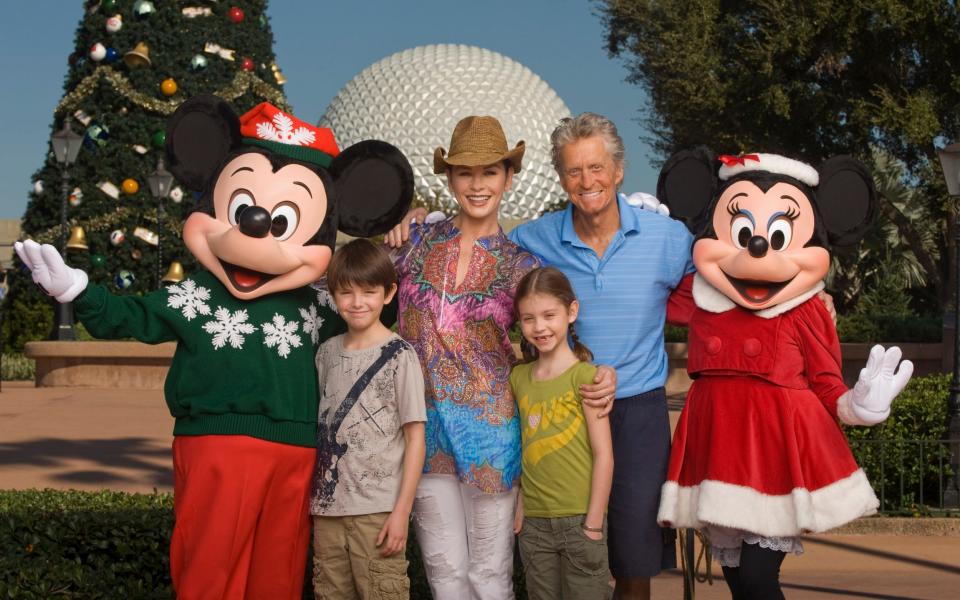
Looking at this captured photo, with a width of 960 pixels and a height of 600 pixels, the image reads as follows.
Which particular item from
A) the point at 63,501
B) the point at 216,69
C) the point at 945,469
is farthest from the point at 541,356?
the point at 216,69

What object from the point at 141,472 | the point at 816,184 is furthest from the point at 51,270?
the point at 141,472

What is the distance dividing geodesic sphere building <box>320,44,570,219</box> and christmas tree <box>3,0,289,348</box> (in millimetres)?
11120

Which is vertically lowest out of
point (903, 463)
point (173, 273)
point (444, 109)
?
point (903, 463)

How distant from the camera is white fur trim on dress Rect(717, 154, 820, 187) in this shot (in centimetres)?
423

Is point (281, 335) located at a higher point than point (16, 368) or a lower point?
higher

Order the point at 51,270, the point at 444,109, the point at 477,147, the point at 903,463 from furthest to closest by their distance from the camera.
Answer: the point at 444,109, the point at 903,463, the point at 477,147, the point at 51,270

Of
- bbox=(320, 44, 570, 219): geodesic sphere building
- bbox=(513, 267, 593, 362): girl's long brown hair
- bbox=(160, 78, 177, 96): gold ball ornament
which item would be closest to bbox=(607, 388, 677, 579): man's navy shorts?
bbox=(513, 267, 593, 362): girl's long brown hair

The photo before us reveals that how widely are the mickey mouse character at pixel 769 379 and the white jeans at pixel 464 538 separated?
1.94ft

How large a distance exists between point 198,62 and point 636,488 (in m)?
17.1

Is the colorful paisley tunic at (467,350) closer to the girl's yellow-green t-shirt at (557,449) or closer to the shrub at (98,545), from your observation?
the girl's yellow-green t-shirt at (557,449)

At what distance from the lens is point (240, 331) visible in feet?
13.2

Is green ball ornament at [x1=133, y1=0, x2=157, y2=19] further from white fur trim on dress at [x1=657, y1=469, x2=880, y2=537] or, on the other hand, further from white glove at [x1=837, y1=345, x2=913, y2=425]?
white glove at [x1=837, y1=345, x2=913, y2=425]

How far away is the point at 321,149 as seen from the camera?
4.32 meters

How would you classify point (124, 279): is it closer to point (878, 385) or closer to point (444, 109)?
point (444, 109)
